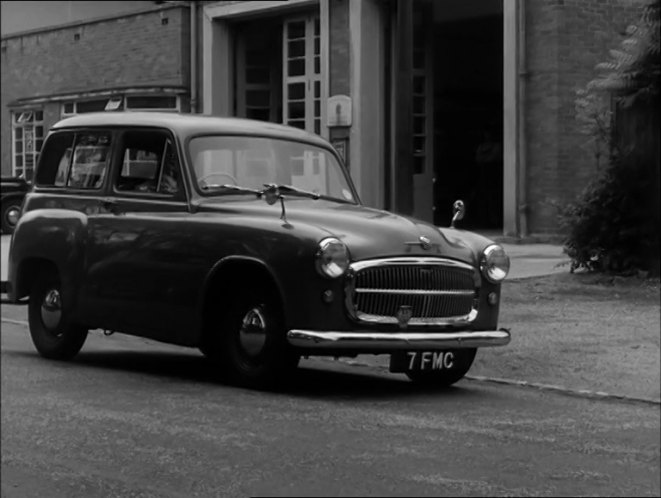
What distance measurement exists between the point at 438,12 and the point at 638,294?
517mm

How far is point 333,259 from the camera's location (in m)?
3.32

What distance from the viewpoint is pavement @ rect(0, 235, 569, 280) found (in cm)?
139

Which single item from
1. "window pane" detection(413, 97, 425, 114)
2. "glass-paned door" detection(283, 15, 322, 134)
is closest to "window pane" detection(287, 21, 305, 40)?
"glass-paned door" detection(283, 15, 322, 134)

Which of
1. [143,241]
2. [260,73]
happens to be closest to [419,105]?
[260,73]

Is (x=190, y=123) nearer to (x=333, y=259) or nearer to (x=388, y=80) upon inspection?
(x=388, y=80)

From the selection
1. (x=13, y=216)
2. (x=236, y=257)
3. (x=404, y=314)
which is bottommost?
(x=404, y=314)

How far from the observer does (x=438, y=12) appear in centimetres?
144

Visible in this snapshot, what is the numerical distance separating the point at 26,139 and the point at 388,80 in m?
0.54

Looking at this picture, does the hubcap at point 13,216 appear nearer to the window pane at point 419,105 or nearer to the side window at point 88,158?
the side window at point 88,158

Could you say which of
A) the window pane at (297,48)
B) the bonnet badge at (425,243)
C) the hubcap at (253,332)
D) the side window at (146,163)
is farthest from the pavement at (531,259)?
the hubcap at (253,332)

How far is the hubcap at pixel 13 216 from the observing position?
5.40 ft

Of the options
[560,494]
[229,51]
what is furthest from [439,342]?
[229,51]

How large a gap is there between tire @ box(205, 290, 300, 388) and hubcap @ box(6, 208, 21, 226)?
0.62m

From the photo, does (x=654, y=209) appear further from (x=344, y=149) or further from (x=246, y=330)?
(x=246, y=330)
